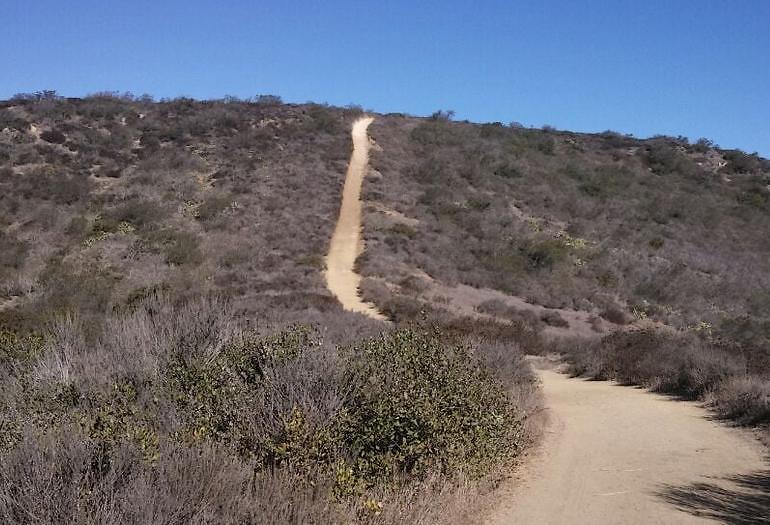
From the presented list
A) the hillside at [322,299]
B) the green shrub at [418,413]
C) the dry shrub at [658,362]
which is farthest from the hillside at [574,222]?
the green shrub at [418,413]

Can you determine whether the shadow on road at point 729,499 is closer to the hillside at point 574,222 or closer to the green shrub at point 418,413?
the green shrub at point 418,413

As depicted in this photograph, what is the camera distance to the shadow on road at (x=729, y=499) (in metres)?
6.15

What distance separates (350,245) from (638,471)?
78.4 ft

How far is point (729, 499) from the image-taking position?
6691mm

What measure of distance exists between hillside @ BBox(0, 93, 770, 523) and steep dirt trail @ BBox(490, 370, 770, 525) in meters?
0.50

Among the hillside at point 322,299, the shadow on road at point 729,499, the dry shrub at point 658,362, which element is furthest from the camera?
the dry shrub at point 658,362

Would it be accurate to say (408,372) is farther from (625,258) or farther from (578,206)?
(578,206)

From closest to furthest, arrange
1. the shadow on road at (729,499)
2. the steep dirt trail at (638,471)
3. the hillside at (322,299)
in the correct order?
the hillside at (322,299), the shadow on road at (729,499), the steep dirt trail at (638,471)

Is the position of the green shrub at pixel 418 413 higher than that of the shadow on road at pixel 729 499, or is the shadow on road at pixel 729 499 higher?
the green shrub at pixel 418 413

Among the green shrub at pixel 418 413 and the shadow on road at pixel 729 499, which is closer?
the green shrub at pixel 418 413

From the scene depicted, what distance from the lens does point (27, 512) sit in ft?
10.9

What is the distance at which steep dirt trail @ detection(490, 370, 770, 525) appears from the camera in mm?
6277

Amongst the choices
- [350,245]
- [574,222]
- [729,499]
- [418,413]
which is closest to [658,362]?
[729,499]

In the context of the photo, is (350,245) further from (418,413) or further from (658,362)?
(418,413)
